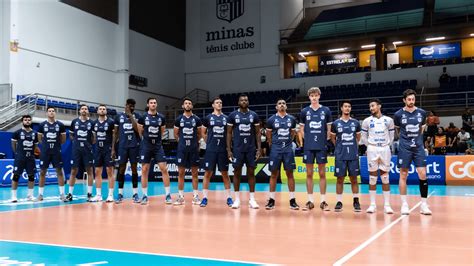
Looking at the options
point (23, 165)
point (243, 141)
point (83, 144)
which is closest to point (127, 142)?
point (83, 144)

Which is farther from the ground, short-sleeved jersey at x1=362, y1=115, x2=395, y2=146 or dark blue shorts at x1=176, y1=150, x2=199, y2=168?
short-sleeved jersey at x1=362, y1=115, x2=395, y2=146

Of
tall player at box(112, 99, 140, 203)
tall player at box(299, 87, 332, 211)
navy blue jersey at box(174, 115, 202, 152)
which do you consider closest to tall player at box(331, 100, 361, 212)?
tall player at box(299, 87, 332, 211)

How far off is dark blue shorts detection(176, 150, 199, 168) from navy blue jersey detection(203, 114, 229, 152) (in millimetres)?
436

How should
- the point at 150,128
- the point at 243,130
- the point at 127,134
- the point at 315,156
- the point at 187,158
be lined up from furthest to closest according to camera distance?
1. the point at 127,134
2. the point at 150,128
3. the point at 187,158
4. the point at 243,130
5. the point at 315,156

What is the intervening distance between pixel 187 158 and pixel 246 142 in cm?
138

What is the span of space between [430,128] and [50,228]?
46.5 feet

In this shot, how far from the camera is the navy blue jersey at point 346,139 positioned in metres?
8.22

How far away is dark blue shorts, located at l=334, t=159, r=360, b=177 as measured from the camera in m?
8.12

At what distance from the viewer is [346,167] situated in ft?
27.0

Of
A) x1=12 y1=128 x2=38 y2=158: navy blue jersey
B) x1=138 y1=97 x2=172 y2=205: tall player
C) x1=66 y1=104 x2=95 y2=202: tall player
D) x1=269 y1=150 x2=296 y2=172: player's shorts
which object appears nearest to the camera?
x1=269 y1=150 x2=296 y2=172: player's shorts

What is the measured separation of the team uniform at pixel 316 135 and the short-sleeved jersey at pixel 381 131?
78cm

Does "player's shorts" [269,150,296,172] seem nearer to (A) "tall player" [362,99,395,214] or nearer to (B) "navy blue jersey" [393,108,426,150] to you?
(A) "tall player" [362,99,395,214]

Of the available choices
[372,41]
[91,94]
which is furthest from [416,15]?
[91,94]

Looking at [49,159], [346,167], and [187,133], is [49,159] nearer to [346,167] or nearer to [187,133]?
[187,133]
